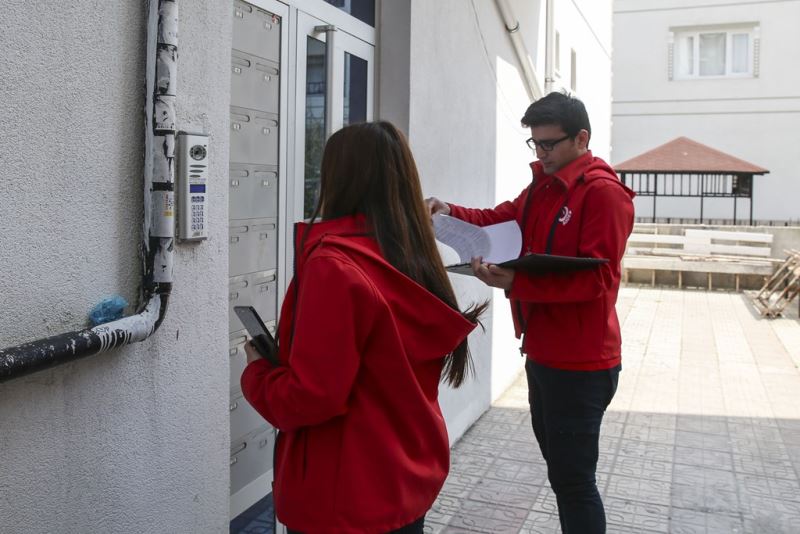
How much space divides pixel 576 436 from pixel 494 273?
69cm

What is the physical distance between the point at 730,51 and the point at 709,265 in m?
11.1

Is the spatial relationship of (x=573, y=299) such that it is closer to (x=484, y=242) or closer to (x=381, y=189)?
(x=484, y=242)

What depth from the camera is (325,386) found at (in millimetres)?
1922

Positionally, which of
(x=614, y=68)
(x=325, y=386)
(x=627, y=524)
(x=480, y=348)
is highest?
(x=614, y=68)

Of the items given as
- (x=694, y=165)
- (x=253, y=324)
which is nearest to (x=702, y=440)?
(x=253, y=324)

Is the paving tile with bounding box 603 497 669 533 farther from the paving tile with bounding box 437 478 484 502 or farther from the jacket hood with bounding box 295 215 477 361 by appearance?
the jacket hood with bounding box 295 215 477 361

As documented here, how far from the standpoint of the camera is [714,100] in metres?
23.1

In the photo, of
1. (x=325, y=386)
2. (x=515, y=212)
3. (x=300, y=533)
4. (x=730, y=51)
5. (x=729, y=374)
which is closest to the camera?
(x=325, y=386)

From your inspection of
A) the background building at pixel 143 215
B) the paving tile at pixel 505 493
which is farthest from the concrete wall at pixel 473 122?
the paving tile at pixel 505 493

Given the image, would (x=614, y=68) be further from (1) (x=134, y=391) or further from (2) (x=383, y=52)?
(1) (x=134, y=391)

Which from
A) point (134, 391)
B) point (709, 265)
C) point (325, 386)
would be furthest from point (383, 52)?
point (709, 265)

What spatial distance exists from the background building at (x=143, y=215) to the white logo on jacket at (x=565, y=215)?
4.07 ft

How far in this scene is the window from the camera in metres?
23.1

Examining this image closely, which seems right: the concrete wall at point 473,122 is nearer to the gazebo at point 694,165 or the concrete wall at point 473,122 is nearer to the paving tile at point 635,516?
the paving tile at point 635,516
